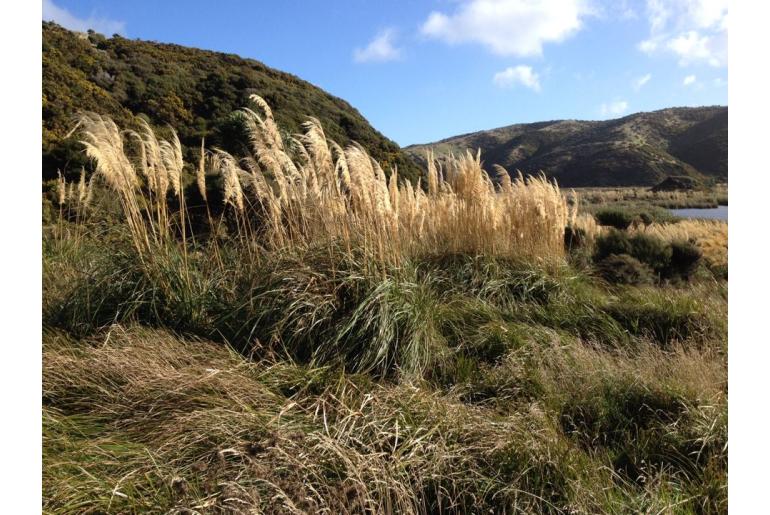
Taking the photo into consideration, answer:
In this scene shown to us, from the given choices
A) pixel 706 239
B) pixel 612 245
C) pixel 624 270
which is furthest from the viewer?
pixel 706 239

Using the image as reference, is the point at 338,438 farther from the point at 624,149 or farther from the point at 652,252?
the point at 624,149

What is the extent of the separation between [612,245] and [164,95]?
19.8 meters

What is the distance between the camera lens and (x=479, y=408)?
2.86 m

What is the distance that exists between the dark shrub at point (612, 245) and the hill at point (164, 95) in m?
10.8

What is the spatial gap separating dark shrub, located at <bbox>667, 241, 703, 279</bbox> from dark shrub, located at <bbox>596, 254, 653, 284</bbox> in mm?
752

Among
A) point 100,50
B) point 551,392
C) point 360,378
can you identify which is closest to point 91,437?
point 360,378

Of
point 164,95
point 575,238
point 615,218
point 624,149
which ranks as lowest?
point 575,238

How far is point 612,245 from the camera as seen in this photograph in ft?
25.0

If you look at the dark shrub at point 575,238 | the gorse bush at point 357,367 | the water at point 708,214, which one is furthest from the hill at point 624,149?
the gorse bush at point 357,367

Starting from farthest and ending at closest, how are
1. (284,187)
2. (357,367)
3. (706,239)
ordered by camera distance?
1. (706,239)
2. (284,187)
3. (357,367)

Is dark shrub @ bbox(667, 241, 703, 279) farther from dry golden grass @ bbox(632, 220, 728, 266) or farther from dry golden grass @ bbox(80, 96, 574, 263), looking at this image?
dry golden grass @ bbox(80, 96, 574, 263)

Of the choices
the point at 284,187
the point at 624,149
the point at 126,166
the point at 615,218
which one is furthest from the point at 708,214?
the point at 624,149

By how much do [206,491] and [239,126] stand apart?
14.6 m
